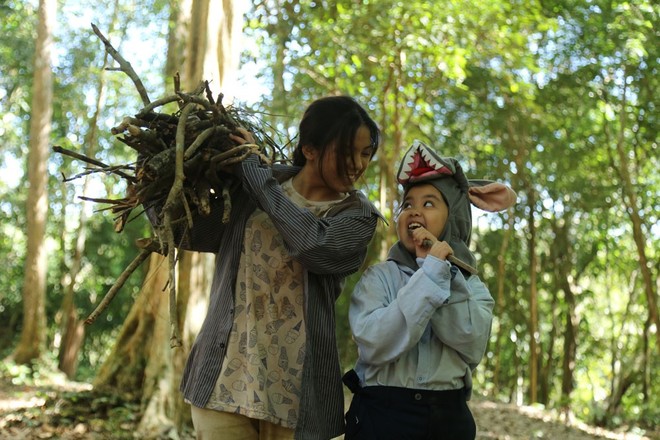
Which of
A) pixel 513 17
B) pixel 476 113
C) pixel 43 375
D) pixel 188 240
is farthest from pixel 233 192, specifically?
pixel 476 113

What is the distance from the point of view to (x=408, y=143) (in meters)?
11.1

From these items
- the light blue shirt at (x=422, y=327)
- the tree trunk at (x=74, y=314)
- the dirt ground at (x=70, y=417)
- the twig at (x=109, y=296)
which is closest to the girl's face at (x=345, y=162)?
the light blue shirt at (x=422, y=327)

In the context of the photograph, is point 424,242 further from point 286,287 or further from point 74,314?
point 74,314

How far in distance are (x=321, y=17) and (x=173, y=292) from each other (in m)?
6.27

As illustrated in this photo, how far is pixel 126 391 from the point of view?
6.22 metres

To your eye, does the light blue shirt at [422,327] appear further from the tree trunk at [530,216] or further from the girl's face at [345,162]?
the tree trunk at [530,216]

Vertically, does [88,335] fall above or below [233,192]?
below

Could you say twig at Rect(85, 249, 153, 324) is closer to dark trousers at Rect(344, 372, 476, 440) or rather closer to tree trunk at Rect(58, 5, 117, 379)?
dark trousers at Rect(344, 372, 476, 440)

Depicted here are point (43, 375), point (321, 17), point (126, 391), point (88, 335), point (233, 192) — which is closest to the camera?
point (233, 192)

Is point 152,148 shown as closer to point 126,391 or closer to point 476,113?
point 126,391

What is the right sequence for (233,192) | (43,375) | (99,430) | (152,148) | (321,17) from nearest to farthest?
(152,148)
(233,192)
(99,430)
(321,17)
(43,375)

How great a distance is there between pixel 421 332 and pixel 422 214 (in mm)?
426

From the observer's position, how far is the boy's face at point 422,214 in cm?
235

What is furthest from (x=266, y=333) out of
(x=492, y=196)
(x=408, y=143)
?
(x=408, y=143)
